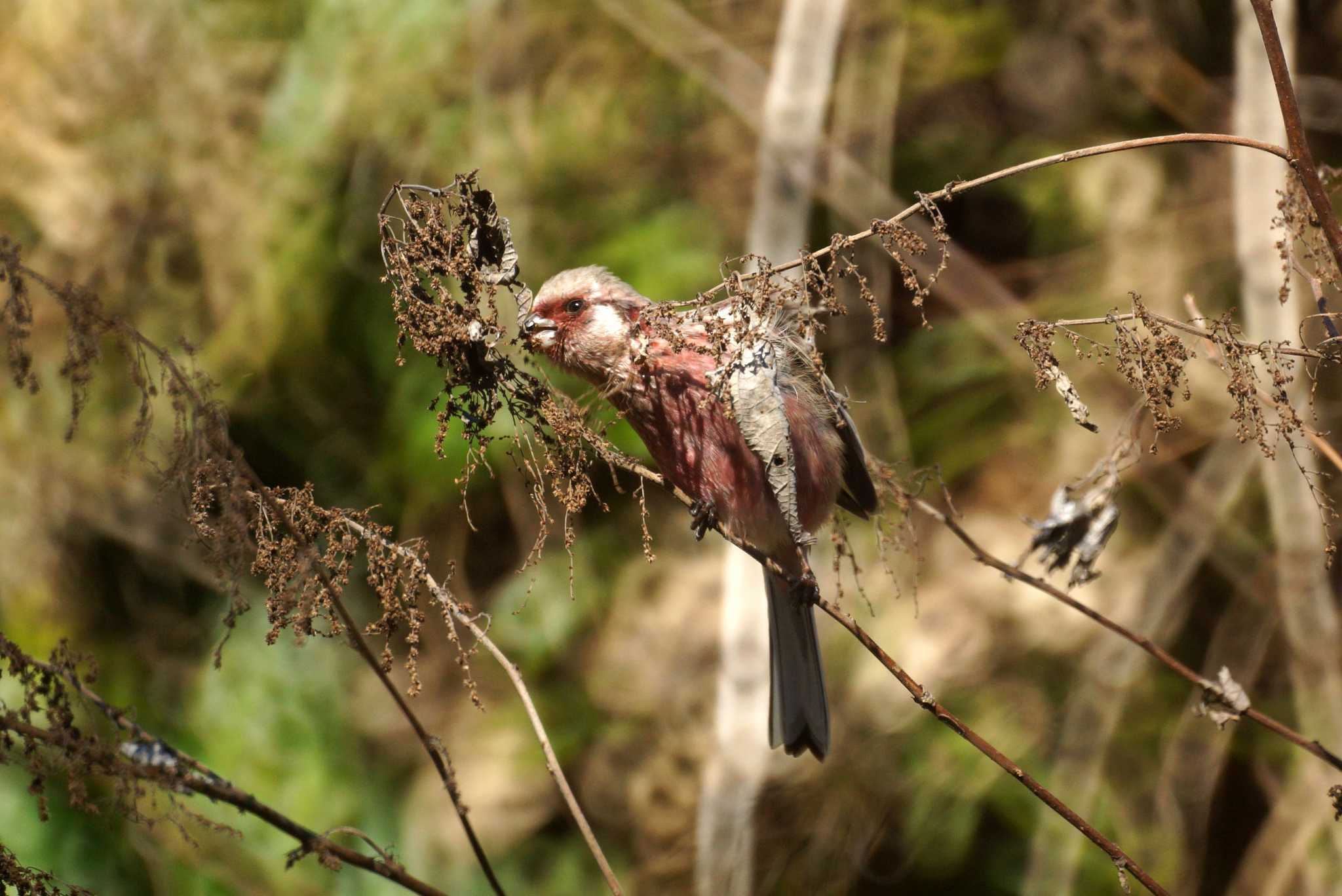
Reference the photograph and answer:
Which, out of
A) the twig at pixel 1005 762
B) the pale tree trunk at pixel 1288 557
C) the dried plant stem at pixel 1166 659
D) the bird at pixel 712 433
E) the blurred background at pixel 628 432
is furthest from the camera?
the blurred background at pixel 628 432

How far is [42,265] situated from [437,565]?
2.21 metres

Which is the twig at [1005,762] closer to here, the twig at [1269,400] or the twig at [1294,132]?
the twig at [1269,400]

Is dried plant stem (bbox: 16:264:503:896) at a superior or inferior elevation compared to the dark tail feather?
inferior

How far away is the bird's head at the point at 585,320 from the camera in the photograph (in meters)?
2.91

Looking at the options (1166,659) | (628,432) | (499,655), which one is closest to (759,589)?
(628,432)

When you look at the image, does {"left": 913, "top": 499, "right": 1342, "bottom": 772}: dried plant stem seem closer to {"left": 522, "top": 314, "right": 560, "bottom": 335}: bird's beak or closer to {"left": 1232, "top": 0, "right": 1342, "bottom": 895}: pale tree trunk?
{"left": 522, "top": 314, "right": 560, "bottom": 335}: bird's beak

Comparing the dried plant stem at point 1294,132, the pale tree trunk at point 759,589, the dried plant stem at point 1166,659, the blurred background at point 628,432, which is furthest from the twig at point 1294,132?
the blurred background at point 628,432

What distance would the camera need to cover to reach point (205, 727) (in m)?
4.79

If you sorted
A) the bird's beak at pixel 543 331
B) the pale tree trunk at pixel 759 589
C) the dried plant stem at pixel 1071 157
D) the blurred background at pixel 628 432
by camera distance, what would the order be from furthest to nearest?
the blurred background at pixel 628 432, the pale tree trunk at pixel 759 589, the bird's beak at pixel 543 331, the dried plant stem at pixel 1071 157

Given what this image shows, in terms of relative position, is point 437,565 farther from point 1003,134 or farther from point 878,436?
point 1003,134

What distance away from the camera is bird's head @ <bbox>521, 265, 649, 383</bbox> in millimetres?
2906

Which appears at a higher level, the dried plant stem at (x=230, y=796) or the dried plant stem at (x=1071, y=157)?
the dried plant stem at (x=1071, y=157)

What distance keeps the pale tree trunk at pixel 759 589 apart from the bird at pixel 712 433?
1.32 m

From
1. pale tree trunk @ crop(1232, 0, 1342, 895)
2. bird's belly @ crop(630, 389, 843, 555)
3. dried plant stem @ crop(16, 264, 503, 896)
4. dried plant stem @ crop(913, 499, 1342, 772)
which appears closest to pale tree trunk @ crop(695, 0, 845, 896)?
bird's belly @ crop(630, 389, 843, 555)
